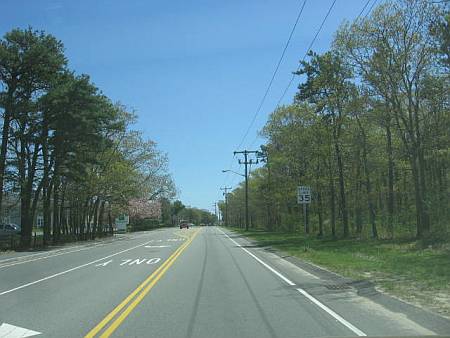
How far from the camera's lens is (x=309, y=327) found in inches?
354

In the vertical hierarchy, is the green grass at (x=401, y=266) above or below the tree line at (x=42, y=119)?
below

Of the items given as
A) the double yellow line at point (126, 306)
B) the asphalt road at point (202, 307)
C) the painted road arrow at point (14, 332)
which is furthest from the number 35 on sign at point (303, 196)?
the painted road arrow at point (14, 332)

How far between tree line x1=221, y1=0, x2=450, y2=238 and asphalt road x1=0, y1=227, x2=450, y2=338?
9.99 metres

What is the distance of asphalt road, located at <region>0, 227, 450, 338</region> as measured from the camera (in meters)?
8.89

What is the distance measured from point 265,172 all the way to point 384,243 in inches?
1773

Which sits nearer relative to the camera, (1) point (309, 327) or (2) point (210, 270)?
(1) point (309, 327)

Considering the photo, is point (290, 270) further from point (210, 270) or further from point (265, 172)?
point (265, 172)

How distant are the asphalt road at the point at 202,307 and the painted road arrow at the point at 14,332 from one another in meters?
0.02

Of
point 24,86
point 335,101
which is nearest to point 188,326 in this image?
point 335,101

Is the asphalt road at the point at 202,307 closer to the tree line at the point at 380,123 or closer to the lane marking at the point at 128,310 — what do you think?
the lane marking at the point at 128,310

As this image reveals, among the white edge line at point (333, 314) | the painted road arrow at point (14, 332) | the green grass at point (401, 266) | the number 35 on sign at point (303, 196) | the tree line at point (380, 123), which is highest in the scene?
the tree line at point (380, 123)

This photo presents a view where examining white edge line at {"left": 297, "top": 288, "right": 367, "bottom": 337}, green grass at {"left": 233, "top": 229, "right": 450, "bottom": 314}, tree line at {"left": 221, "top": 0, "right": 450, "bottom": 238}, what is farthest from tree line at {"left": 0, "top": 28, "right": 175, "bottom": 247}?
white edge line at {"left": 297, "top": 288, "right": 367, "bottom": 337}

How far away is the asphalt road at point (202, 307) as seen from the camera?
8.89 metres

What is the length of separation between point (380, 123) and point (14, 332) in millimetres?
26495
